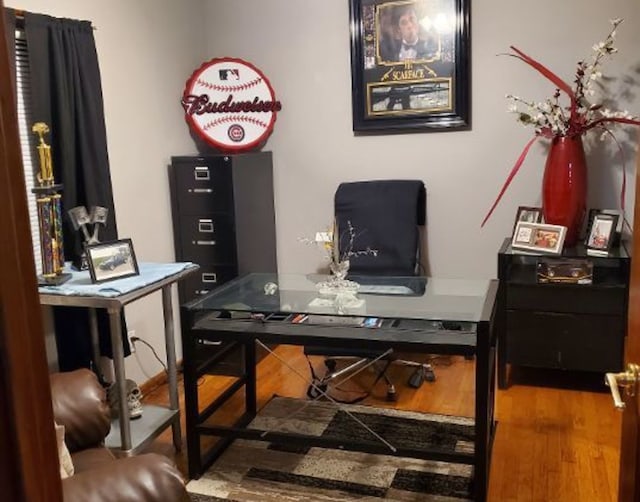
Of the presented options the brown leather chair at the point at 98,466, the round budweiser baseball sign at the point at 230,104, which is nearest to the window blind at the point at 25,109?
the brown leather chair at the point at 98,466

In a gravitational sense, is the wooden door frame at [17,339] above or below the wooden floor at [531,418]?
above

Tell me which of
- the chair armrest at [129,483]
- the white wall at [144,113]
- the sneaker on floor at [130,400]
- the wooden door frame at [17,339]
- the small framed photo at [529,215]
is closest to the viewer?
the wooden door frame at [17,339]

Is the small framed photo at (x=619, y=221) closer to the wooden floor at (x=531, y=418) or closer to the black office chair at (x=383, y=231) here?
the wooden floor at (x=531, y=418)

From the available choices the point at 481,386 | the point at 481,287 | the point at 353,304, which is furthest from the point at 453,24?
the point at 481,386

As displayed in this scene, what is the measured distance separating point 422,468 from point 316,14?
8.66ft

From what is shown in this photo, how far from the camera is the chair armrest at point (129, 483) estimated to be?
142 cm

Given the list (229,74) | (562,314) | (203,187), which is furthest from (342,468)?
(229,74)

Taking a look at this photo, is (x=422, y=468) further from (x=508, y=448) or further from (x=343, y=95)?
(x=343, y=95)

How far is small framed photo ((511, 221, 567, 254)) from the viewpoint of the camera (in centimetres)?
316

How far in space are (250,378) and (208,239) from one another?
0.94 metres

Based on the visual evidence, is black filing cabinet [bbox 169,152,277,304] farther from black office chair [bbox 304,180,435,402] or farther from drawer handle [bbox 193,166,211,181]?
black office chair [bbox 304,180,435,402]

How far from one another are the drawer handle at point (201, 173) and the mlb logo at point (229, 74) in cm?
63

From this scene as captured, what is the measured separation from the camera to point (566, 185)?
126 inches

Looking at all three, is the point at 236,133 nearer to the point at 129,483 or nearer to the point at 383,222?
the point at 383,222
